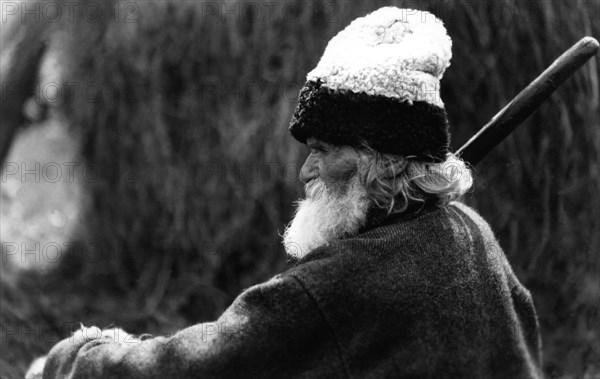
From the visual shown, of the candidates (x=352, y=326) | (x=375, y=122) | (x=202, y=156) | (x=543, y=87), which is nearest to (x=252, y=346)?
(x=352, y=326)

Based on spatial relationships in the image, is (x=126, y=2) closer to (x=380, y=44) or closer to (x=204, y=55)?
(x=204, y=55)

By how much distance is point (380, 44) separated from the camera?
6.71 feet

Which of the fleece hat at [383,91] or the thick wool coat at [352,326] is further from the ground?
the fleece hat at [383,91]

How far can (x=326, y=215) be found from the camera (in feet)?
6.90

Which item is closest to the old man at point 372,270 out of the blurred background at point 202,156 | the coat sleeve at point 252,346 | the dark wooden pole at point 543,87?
the coat sleeve at point 252,346

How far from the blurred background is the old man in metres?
1.71

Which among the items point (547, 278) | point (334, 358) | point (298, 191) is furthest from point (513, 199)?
point (334, 358)

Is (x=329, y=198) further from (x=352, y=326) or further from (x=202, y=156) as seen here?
(x=202, y=156)

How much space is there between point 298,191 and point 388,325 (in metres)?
2.11

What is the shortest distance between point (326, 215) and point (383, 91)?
0.31 meters

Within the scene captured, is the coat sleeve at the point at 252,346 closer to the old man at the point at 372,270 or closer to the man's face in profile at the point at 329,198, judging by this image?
the old man at the point at 372,270

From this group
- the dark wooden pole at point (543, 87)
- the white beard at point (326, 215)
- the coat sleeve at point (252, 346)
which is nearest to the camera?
the coat sleeve at point (252, 346)

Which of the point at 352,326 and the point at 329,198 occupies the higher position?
the point at 329,198

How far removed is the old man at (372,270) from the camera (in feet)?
6.29
